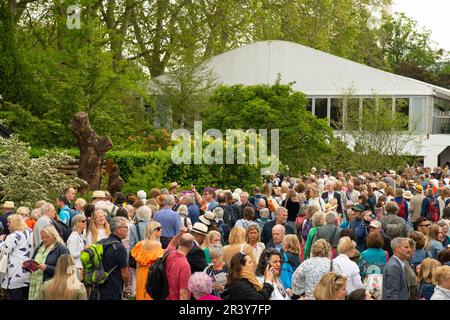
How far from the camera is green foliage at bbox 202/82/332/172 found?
35500 mm

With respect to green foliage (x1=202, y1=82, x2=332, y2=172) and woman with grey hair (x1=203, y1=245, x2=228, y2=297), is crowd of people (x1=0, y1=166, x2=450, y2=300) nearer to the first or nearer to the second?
woman with grey hair (x1=203, y1=245, x2=228, y2=297)

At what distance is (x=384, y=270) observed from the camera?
436 inches

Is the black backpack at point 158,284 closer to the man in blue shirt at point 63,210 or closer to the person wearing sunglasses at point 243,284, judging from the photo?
the person wearing sunglasses at point 243,284

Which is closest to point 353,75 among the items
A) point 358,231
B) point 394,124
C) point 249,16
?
point 249,16

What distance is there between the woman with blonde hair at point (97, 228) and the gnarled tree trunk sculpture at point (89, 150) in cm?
1236

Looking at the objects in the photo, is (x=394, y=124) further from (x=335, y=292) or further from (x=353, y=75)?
(x=335, y=292)

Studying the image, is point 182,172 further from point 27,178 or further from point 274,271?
point 274,271

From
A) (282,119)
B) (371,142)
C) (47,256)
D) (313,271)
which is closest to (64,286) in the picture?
(47,256)

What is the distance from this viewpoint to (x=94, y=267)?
36.4 ft

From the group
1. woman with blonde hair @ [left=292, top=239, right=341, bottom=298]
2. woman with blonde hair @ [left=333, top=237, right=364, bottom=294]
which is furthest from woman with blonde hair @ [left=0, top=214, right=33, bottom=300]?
woman with blonde hair @ [left=333, top=237, right=364, bottom=294]

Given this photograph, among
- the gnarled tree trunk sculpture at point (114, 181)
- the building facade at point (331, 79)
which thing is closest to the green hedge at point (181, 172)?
the gnarled tree trunk sculpture at point (114, 181)

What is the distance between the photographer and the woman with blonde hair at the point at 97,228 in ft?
42.6

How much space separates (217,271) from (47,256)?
2127 mm
